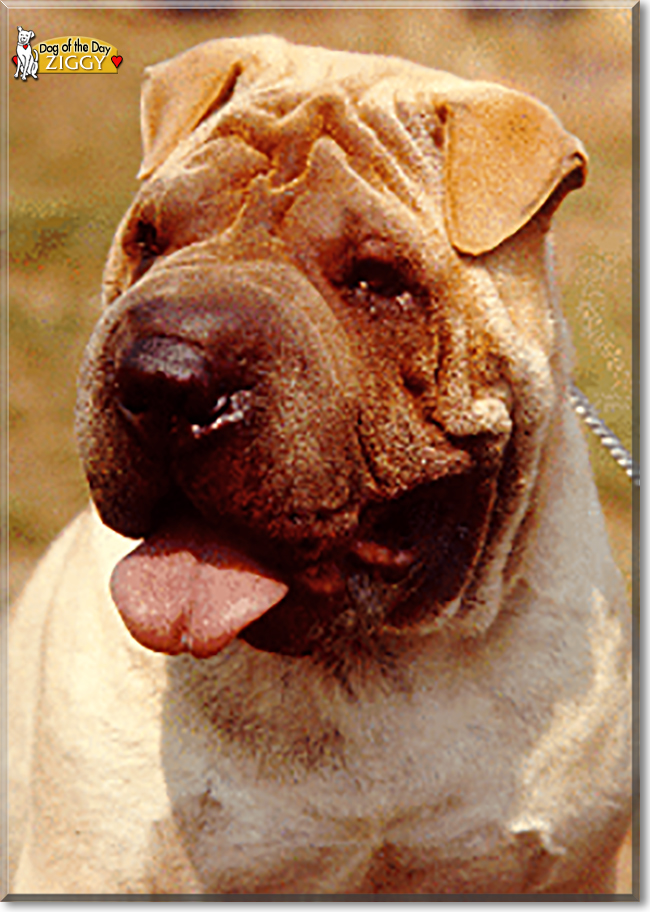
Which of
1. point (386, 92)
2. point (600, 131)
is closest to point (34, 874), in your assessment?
point (386, 92)

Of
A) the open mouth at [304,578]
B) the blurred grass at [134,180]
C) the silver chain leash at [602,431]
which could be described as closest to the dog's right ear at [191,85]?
the blurred grass at [134,180]

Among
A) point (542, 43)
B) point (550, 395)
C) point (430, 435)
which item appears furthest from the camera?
point (542, 43)

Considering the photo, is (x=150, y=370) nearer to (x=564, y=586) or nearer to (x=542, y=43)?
(x=564, y=586)

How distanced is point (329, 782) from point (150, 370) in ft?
3.31

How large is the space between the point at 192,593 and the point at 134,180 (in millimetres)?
3323

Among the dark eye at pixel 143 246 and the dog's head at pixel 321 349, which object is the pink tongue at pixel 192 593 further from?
the dark eye at pixel 143 246

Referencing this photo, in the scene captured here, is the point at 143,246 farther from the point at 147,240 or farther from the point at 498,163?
the point at 498,163

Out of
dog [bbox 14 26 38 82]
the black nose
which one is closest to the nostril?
the black nose

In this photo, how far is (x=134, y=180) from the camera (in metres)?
4.88

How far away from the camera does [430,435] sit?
1.97m

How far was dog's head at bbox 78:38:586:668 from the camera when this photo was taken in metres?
1.83

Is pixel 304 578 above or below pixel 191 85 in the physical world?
below

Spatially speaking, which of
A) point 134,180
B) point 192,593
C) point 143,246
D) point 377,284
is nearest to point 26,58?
point 143,246

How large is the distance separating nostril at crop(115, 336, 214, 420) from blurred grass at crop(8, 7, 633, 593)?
1241 millimetres
